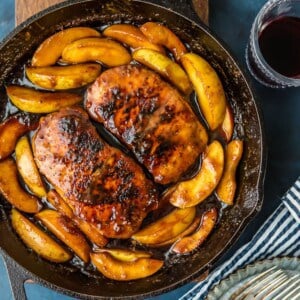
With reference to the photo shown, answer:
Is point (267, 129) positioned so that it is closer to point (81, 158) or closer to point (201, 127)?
point (201, 127)

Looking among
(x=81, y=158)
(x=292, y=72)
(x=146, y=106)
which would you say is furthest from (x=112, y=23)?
(x=292, y=72)

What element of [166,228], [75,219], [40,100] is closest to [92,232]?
[75,219]

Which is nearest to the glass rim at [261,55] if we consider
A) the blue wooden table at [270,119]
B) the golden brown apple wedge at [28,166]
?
the blue wooden table at [270,119]

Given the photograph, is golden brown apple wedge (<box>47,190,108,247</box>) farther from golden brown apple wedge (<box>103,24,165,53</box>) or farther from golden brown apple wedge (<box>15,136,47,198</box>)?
golden brown apple wedge (<box>103,24,165,53</box>)

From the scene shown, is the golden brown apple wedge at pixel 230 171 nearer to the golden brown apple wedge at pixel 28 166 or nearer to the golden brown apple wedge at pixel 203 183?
the golden brown apple wedge at pixel 203 183

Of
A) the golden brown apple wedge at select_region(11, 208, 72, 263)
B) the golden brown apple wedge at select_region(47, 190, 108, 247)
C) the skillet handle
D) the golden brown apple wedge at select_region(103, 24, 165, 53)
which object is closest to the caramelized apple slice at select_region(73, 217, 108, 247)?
the golden brown apple wedge at select_region(47, 190, 108, 247)

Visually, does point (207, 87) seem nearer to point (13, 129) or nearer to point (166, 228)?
point (166, 228)
